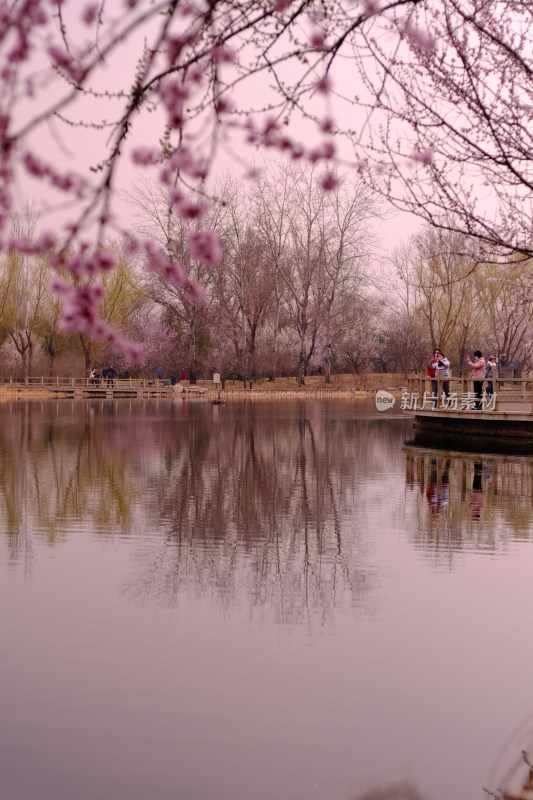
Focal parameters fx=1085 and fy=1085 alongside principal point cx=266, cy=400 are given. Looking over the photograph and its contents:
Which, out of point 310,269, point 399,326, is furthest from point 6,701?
point 399,326

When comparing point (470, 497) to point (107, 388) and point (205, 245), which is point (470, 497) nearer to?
point (205, 245)

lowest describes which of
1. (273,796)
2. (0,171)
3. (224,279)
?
(273,796)

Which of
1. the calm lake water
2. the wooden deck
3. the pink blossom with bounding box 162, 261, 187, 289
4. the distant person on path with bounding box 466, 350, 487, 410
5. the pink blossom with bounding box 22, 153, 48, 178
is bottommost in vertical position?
the calm lake water

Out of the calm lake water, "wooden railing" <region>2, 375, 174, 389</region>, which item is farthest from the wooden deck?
the calm lake water

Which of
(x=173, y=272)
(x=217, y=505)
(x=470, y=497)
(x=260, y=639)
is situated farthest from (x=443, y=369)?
(x=173, y=272)

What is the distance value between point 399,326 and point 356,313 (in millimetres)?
5250

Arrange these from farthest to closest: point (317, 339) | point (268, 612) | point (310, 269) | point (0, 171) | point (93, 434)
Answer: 1. point (317, 339)
2. point (310, 269)
3. point (93, 434)
4. point (268, 612)
5. point (0, 171)

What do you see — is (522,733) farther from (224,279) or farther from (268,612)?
(224,279)

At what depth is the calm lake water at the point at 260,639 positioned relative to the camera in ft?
20.7

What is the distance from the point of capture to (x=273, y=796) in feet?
19.3

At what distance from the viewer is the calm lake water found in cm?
630

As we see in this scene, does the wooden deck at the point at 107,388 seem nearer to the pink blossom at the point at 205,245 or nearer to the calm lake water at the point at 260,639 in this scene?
the calm lake water at the point at 260,639

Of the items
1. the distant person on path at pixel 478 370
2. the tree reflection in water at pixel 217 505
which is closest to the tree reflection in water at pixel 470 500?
the tree reflection in water at pixel 217 505

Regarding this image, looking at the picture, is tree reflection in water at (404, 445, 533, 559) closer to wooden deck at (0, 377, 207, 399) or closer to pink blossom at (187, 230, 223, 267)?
pink blossom at (187, 230, 223, 267)
